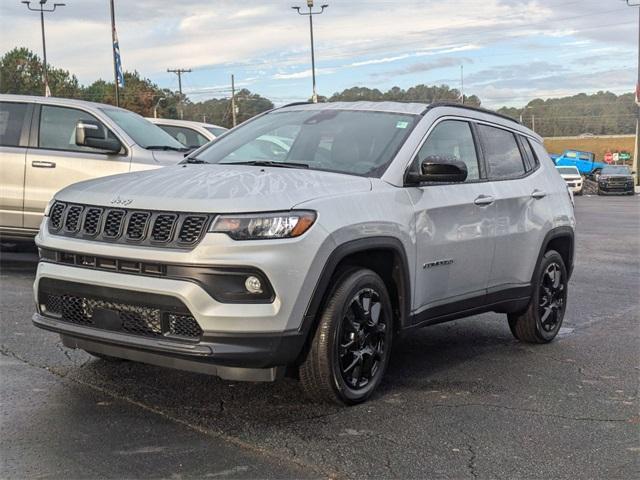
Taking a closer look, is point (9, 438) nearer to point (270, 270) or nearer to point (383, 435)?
point (270, 270)

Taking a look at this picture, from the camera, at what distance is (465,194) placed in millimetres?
5660

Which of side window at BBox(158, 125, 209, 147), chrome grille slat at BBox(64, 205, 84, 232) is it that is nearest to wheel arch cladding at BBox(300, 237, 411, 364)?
chrome grille slat at BBox(64, 205, 84, 232)

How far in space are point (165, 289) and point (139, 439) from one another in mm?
767

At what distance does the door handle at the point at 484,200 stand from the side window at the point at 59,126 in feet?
16.2

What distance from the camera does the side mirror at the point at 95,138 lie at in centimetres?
786

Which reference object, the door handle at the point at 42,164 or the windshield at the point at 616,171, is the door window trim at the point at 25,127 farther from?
the windshield at the point at 616,171

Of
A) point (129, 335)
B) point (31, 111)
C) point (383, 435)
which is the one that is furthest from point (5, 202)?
point (383, 435)

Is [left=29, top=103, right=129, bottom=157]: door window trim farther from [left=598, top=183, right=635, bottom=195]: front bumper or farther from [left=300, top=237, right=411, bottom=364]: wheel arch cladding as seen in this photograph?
[left=598, top=183, right=635, bottom=195]: front bumper

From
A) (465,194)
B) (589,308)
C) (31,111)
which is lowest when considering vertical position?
(589,308)

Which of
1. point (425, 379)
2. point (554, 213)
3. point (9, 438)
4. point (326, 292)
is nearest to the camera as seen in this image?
point (9, 438)

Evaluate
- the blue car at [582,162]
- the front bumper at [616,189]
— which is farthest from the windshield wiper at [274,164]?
the blue car at [582,162]

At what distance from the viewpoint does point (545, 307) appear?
6.79m

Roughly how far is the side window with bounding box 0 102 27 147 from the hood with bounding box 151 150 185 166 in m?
1.53

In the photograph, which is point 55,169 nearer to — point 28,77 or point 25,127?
point 25,127
